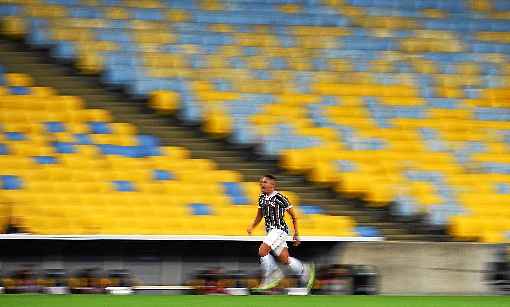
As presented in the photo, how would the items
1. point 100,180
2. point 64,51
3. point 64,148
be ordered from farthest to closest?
1. point 64,51
2. point 64,148
3. point 100,180

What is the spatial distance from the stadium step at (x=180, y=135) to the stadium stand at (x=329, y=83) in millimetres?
154

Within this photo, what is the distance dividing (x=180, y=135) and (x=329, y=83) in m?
2.30

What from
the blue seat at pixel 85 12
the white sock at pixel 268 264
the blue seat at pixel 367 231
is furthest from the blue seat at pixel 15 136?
the blue seat at pixel 367 231

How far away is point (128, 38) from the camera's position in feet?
47.5

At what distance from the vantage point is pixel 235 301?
32.8 ft

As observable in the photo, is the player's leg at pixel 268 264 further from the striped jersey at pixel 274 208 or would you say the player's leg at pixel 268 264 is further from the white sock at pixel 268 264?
the striped jersey at pixel 274 208

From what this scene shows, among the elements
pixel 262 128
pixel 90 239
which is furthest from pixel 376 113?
pixel 90 239

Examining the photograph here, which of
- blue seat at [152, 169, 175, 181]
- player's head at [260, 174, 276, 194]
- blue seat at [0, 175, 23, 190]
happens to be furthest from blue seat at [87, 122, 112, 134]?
player's head at [260, 174, 276, 194]

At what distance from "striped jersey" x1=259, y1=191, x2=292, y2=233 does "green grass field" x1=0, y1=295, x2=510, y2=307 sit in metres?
1.01

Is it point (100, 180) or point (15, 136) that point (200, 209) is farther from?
point (15, 136)

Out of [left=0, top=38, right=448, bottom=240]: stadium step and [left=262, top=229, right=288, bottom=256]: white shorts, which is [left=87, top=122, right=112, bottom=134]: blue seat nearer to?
[left=0, top=38, right=448, bottom=240]: stadium step

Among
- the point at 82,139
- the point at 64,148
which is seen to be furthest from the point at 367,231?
the point at 64,148

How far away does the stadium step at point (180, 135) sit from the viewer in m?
13.5

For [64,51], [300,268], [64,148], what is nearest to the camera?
[300,268]
